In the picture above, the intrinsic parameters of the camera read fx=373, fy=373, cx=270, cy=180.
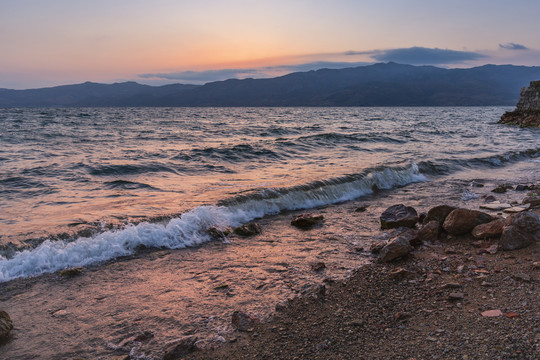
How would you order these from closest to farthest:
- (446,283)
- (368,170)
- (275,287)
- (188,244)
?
(446,283) → (275,287) → (188,244) → (368,170)

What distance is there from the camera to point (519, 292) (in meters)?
4.68

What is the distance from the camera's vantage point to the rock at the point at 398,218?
27.8 feet

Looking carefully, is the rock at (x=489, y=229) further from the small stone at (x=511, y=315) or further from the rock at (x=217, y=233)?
the rock at (x=217, y=233)

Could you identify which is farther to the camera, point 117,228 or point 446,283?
point 117,228

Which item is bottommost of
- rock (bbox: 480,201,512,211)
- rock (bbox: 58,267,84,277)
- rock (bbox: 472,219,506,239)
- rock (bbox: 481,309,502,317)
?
rock (bbox: 58,267,84,277)

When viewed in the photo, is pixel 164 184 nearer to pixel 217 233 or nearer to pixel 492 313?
pixel 217 233

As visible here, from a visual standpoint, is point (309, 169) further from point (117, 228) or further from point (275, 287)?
point (275, 287)

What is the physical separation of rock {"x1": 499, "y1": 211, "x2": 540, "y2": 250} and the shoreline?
23cm

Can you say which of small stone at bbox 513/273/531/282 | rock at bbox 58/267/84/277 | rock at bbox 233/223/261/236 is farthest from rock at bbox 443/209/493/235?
rock at bbox 58/267/84/277

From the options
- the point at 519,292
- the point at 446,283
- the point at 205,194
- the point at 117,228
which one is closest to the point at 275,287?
the point at 446,283

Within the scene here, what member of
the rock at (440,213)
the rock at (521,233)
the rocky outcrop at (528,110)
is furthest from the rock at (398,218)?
the rocky outcrop at (528,110)

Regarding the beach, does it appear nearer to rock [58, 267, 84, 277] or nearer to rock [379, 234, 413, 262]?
rock [58, 267, 84, 277]

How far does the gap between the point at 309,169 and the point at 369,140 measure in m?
14.8

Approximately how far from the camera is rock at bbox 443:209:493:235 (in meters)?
7.34
